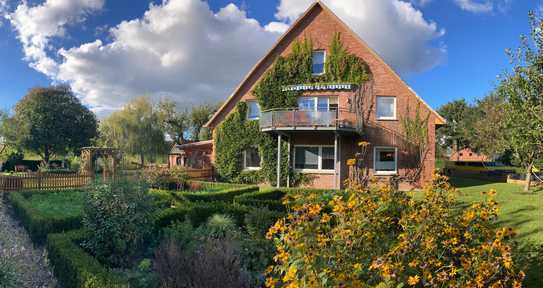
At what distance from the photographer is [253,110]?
23297 mm

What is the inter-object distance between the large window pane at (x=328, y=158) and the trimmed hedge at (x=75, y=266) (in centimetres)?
1621

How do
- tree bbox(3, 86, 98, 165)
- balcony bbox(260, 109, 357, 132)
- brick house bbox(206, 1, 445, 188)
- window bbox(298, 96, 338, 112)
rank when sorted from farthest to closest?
1. tree bbox(3, 86, 98, 165)
2. window bbox(298, 96, 338, 112)
3. brick house bbox(206, 1, 445, 188)
4. balcony bbox(260, 109, 357, 132)

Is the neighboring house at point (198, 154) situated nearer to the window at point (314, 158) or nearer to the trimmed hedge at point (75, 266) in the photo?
the window at point (314, 158)

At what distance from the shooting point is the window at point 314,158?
2153 cm

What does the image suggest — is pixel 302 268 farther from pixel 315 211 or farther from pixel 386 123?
pixel 386 123

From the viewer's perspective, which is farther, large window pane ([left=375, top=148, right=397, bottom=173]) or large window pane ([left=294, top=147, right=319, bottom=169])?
large window pane ([left=294, top=147, right=319, bottom=169])

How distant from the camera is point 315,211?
140 inches

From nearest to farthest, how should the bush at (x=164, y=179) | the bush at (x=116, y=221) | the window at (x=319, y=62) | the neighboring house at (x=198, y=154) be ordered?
1. the bush at (x=116, y=221)
2. the bush at (x=164, y=179)
3. the window at (x=319, y=62)
4. the neighboring house at (x=198, y=154)

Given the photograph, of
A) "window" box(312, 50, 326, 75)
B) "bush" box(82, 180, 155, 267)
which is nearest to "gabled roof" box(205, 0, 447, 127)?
"window" box(312, 50, 326, 75)

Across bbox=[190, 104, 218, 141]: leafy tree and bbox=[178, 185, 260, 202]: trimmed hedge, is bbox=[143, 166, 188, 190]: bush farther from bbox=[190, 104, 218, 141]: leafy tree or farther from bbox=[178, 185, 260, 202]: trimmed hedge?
bbox=[190, 104, 218, 141]: leafy tree

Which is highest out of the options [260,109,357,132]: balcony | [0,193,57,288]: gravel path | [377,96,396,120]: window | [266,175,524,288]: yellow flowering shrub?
[377,96,396,120]: window

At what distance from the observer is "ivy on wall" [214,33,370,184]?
21375mm

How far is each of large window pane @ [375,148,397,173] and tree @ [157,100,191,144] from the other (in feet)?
124

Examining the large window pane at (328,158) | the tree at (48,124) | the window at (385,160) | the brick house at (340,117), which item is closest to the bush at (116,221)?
the brick house at (340,117)
